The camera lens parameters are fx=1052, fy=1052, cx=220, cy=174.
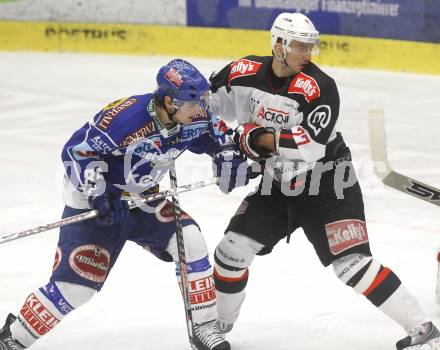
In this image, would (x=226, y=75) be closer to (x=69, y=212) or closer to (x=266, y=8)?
(x=69, y=212)

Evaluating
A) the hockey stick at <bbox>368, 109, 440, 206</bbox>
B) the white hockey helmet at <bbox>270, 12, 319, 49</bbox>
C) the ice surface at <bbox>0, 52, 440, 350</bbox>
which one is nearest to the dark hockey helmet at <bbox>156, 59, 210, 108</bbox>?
the white hockey helmet at <bbox>270, 12, 319, 49</bbox>

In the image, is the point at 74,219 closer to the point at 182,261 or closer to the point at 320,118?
the point at 182,261

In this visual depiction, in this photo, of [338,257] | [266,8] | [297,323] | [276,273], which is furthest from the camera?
[266,8]

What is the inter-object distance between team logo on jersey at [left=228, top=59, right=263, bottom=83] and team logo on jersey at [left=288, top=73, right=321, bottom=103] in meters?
0.20

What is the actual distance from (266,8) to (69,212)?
20.2 ft

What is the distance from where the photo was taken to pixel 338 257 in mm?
4113

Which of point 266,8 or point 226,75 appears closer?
point 226,75

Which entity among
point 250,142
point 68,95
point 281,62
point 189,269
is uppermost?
point 281,62

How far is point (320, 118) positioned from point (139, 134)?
699mm

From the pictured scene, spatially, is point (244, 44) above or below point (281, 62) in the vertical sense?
below

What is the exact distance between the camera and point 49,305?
158 inches

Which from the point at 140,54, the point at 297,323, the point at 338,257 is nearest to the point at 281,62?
the point at 338,257

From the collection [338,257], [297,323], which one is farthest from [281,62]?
[297,323]

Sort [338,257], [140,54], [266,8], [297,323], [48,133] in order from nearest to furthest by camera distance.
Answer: [338,257]
[297,323]
[48,133]
[266,8]
[140,54]
